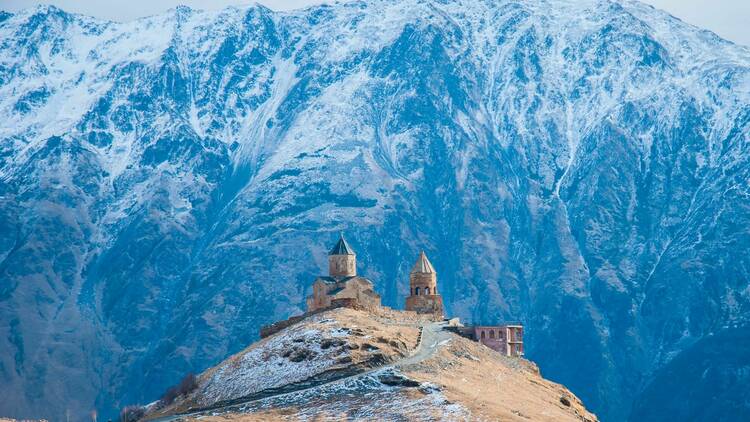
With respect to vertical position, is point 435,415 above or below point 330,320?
below

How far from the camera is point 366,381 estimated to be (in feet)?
536

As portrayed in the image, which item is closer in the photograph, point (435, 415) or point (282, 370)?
point (435, 415)

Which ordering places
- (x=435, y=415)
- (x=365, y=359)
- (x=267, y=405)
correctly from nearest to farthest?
(x=435, y=415) < (x=267, y=405) < (x=365, y=359)

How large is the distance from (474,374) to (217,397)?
1062 inches

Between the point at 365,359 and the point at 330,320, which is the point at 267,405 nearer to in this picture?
the point at 365,359

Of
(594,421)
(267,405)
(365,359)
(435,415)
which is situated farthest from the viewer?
(594,421)

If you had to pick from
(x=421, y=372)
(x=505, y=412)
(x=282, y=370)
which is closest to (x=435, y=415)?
(x=505, y=412)

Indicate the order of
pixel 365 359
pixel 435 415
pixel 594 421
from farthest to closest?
pixel 594 421 → pixel 365 359 → pixel 435 415

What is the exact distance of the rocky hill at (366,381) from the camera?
511ft

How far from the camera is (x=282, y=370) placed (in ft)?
575

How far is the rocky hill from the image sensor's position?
156m

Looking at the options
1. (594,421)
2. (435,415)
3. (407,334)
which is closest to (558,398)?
(594,421)

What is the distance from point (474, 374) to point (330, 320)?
2057cm

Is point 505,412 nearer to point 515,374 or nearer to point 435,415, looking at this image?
point 435,415
